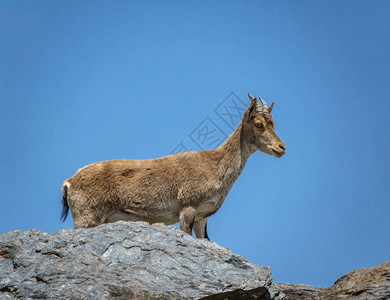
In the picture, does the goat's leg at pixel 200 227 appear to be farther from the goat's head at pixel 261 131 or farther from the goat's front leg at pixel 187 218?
the goat's head at pixel 261 131

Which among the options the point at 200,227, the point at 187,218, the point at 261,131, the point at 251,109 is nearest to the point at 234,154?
the point at 261,131

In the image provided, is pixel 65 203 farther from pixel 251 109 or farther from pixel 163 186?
Result: pixel 251 109

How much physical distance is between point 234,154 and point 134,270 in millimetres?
5730

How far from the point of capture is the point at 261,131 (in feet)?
46.2

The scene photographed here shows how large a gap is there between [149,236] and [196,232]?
12.9ft

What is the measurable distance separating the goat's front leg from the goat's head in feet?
8.22

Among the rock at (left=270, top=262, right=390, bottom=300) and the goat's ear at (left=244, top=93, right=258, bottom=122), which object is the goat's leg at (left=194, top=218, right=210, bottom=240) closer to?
the goat's ear at (left=244, top=93, right=258, bottom=122)

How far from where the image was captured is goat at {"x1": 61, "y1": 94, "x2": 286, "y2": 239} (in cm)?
1325

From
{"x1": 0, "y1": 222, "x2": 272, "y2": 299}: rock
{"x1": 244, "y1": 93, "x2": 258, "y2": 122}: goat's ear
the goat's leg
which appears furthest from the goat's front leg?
{"x1": 244, "y1": 93, "x2": 258, "y2": 122}: goat's ear

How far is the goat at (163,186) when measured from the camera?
13250 millimetres

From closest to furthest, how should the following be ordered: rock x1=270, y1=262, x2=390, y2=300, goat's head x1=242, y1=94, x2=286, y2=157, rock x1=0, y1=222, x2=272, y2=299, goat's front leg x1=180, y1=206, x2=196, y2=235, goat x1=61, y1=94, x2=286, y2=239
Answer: rock x1=0, y1=222, x2=272, y2=299, rock x1=270, y1=262, x2=390, y2=300, goat's front leg x1=180, y1=206, x2=196, y2=235, goat x1=61, y1=94, x2=286, y2=239, goat's head x1=242, y1=94, x2=286, y2=157

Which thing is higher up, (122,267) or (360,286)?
(360,286)

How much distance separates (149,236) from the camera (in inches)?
400

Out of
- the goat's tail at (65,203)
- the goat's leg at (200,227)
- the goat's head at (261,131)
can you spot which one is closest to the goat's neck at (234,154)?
the goat's head at (261,131)
